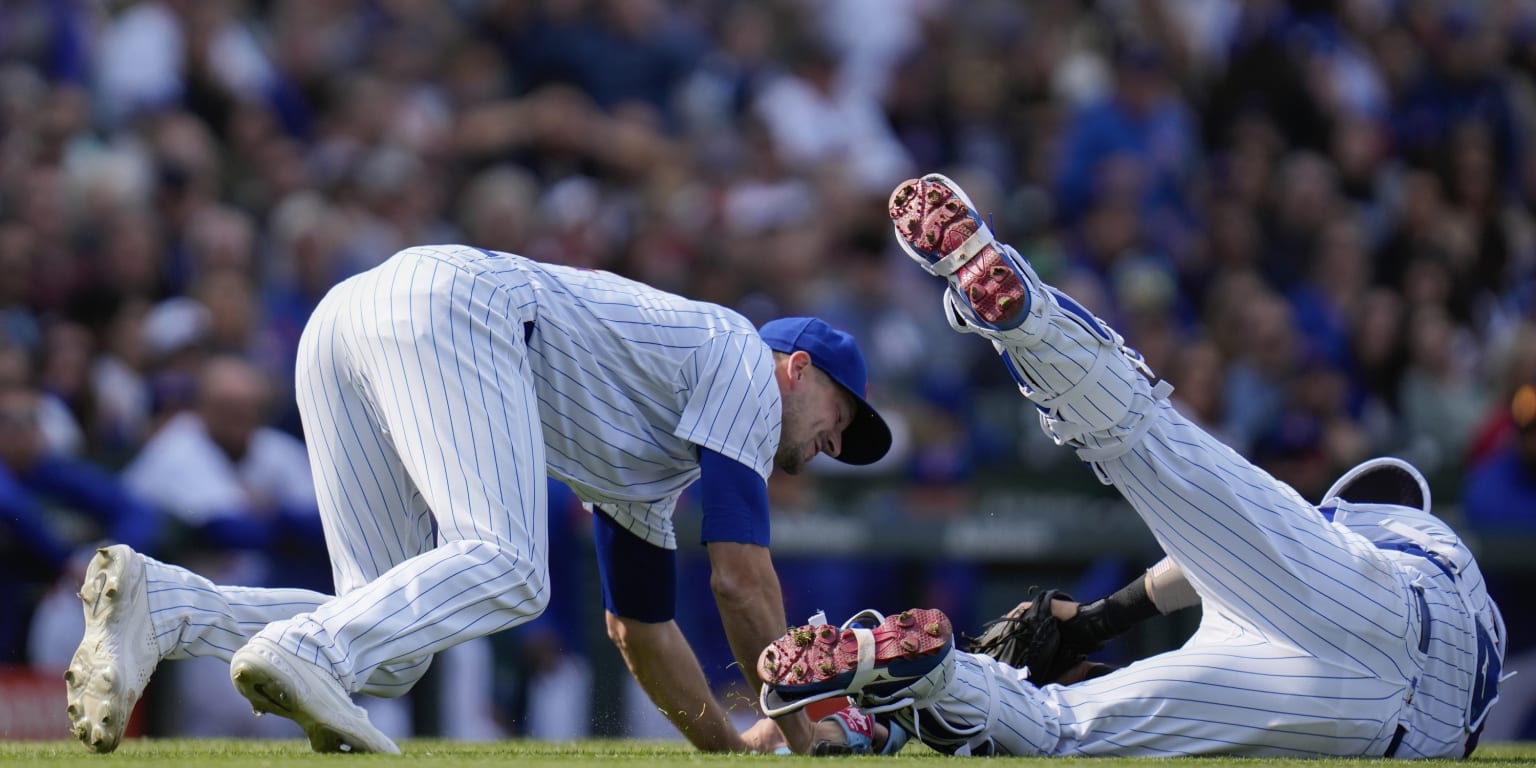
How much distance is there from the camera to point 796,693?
401 cm

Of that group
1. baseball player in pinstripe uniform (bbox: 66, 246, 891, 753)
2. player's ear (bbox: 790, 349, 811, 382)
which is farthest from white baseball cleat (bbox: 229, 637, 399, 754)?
player's ear (bbox: 790, 349, 811, 382)

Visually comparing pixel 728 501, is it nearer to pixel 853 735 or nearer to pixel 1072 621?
pixel 853 735

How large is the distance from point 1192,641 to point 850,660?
108 centimetres

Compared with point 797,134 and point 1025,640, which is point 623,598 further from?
point 797,134

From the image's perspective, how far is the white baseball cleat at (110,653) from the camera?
3.82 m

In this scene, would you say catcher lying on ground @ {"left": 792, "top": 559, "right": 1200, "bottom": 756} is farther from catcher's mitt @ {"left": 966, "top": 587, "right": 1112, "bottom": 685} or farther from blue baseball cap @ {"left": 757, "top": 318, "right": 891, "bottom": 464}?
blue baseball cap @ {"left": 757, "top": 318, "right": 891, "bottom": 464}

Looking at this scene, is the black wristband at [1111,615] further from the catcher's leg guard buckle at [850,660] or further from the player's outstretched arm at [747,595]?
the player's outstretched arm at [747,595]

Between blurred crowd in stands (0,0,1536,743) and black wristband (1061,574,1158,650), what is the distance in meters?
3.26

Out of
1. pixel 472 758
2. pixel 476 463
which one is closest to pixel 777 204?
pixel 472 758

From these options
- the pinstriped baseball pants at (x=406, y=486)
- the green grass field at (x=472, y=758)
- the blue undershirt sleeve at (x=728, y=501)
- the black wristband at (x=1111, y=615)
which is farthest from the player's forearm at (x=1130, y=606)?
the pinstriped baseball pants at (x=406, y=486)

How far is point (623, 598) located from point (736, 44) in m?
7.26

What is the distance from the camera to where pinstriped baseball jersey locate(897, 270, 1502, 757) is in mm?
4215

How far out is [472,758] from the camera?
13.6ft

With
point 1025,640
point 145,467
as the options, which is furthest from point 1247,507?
point 145,467
